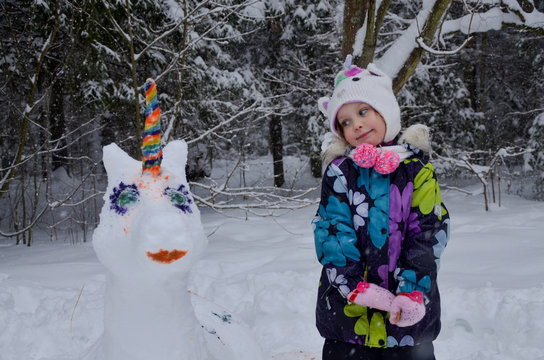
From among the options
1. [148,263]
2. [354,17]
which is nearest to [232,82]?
[354,17]

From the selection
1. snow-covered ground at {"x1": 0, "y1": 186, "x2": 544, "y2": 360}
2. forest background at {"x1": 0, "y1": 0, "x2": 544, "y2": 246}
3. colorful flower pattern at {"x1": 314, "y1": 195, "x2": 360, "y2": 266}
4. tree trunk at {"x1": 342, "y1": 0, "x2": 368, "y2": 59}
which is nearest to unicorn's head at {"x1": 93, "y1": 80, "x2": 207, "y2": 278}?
colorful flower pattern at {"x1": 314, "y1": 195, "x2": 360, "y2": 266}

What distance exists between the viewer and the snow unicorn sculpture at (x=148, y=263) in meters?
1.73

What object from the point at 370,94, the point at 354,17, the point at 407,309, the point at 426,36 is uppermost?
the point at 354,17

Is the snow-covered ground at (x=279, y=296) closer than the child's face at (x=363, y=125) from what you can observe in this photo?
No

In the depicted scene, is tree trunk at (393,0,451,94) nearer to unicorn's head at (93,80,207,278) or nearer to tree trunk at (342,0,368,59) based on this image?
tree trunk at (342,0,368,59)

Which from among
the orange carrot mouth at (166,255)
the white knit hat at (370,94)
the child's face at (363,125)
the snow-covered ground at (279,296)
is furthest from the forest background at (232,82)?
the orange carrot mouth at (166,255)

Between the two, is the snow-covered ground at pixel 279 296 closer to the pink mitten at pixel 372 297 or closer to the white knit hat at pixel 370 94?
the pink mitten at pixel 372 297

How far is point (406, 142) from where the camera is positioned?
1902mm

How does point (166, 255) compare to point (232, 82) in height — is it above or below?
below

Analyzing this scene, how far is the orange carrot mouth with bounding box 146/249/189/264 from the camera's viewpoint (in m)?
1.66

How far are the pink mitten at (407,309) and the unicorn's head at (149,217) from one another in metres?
0.85

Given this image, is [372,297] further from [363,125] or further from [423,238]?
[363,125]

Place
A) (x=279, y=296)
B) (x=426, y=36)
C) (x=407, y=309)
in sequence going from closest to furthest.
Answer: (x=407, y=309)
(x=279, y=296)
(x=426, y=36)

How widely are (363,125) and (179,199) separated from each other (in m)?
0.90
